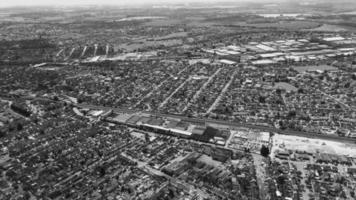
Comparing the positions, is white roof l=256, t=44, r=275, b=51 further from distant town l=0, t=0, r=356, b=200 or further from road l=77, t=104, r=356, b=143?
road l=77, t=104, r=356, b=143

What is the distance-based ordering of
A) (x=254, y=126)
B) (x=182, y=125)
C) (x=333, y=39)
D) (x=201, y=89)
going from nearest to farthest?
(x=254, y=126) → (x=182, y=125) → (x=201, y=89) → (x=333, y=39)

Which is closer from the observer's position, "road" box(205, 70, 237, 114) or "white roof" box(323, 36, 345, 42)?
"road" box(205, 70, 237, 114)

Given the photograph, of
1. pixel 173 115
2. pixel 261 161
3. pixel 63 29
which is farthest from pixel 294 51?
pixel 63 29

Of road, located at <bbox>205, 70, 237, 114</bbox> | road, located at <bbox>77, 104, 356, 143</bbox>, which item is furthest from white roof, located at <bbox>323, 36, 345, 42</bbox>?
road, located at <bbox>77, 104, 356, 143</bbox>

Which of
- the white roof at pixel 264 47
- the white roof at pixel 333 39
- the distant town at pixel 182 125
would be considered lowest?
the distant town at pixel 182 125

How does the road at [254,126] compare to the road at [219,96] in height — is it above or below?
below

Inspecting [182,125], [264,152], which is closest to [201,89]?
[182,125]

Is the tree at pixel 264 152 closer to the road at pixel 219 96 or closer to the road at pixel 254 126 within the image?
the road at pixel 254 126

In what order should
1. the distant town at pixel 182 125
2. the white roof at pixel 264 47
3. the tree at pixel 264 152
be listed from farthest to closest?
the white roof at pixel 264 47 < the tree at pixel 264 152 < the distant town at pixel 182 125

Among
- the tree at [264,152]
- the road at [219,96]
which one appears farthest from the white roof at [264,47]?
the tree at [264,152]

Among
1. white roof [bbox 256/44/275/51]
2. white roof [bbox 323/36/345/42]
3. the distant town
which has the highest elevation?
white roof [bbox 323/36/345/42]

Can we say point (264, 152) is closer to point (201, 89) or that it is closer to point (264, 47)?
point (201, 89)

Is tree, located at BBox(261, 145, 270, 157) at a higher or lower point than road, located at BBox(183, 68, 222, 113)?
lower
